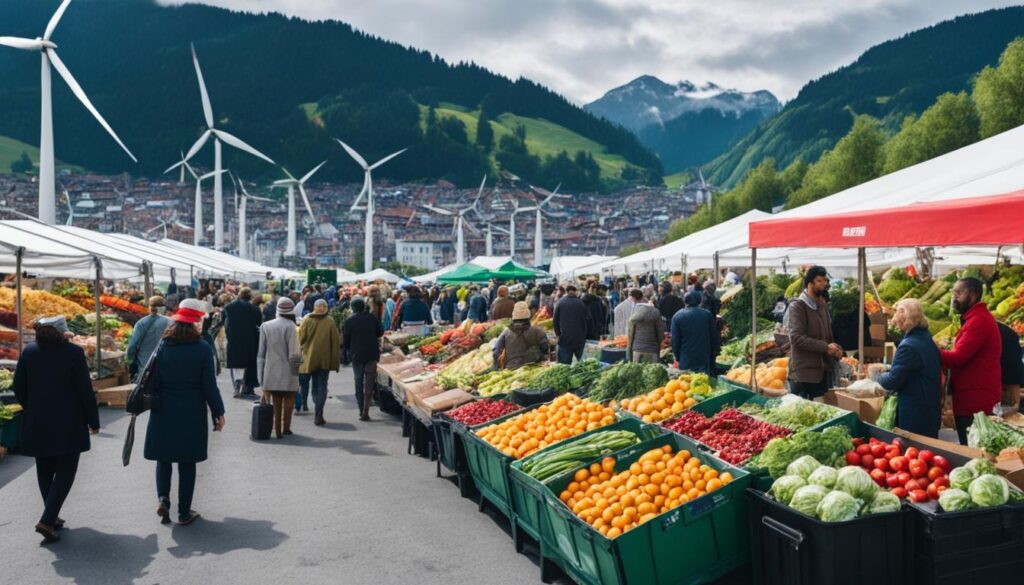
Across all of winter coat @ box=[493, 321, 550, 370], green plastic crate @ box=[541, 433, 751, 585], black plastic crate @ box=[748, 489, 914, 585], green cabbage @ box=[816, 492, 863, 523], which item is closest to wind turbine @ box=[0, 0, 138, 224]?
winter coat @ box=[493, 321, 550, 370]

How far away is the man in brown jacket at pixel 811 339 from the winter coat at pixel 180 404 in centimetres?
485

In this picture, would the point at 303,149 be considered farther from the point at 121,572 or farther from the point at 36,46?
the point at 121,572

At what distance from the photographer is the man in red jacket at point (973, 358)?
560 cm

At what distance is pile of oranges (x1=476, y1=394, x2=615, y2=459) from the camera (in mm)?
6242

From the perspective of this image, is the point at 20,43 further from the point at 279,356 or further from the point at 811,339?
the point at 811,339

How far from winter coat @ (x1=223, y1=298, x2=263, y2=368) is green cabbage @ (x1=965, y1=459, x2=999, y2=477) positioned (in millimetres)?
10043

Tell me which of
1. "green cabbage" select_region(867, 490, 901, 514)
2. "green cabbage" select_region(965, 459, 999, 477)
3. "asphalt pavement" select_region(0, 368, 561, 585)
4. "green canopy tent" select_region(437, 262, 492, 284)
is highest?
"green canopy tent" select_region(437, 262, 492, 284)

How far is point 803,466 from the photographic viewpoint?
4.60 metres

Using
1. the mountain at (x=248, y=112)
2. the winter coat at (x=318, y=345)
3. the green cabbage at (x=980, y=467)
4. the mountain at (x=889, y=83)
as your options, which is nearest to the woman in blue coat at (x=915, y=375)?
the green cabbage at (x=980, y=467)

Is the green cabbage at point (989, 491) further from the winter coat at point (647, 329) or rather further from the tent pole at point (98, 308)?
the tent pole at point (98, 308)

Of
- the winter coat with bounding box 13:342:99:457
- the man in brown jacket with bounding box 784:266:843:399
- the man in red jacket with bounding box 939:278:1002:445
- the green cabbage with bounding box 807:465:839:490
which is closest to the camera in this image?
the green cabbage with bounding box 807:465:839:490

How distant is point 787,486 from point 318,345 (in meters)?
7.43

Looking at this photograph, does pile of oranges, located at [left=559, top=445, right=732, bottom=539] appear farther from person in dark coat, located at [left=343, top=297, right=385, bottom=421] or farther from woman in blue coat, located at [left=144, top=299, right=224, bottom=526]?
person in dark coat, located at [left=343, top=297, right=385, bottom=421]

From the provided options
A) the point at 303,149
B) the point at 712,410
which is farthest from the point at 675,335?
the point at 303,149
